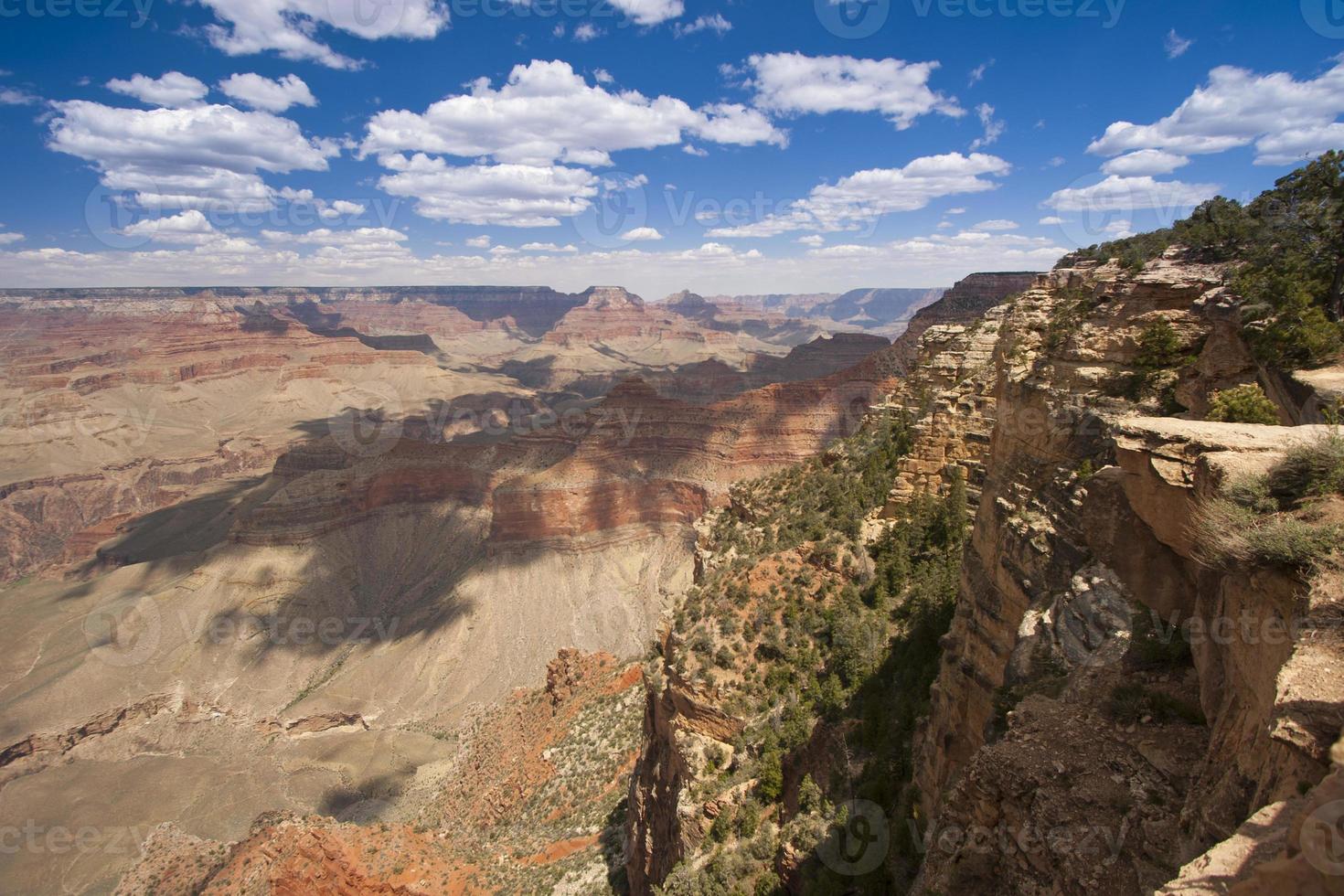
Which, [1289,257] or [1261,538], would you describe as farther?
[1289,257]

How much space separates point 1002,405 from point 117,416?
556 feet

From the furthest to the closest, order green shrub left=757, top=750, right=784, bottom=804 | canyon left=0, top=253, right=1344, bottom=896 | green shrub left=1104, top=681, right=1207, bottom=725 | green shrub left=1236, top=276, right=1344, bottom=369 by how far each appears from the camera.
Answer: green shrub left=757, top=750, right=784, bottom=804, green shrub left=1236, top=276, right=1344, bottom=369, green shrub left=1104, top=681, right=1207, bottom=725, canyon left=0, top=253, right=1344, bottom=896

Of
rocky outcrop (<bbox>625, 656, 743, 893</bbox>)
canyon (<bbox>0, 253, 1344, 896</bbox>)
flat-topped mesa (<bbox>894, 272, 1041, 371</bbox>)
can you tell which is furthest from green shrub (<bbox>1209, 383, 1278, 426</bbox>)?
flat-topped mesa (<bbox>894, 272, 1041, 371</bbox>)

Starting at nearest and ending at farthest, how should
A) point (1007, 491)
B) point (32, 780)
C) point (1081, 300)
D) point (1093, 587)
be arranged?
point (1093, 587), point (1007, 491), point (1081, 300), point (32, 780)

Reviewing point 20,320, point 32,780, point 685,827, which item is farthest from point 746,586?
point 20,320

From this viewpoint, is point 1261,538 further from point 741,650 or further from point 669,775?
point 669,775

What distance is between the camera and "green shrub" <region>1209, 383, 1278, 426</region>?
26.3 ft

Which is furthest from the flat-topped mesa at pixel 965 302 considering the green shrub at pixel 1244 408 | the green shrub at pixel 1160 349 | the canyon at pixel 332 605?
the green shrub at pixel 1244 408

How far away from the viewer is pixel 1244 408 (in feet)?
26.6

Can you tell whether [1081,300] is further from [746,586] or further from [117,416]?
[117,416]

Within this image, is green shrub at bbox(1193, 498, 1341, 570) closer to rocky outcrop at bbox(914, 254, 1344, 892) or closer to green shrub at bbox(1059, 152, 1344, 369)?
rocky outcrop at bbox(914, 254, 1344, 892)

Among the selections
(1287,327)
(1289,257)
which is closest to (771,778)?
(1287,327)

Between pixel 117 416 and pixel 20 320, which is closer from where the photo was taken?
pixel 117 416

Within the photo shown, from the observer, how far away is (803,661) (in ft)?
57.4
